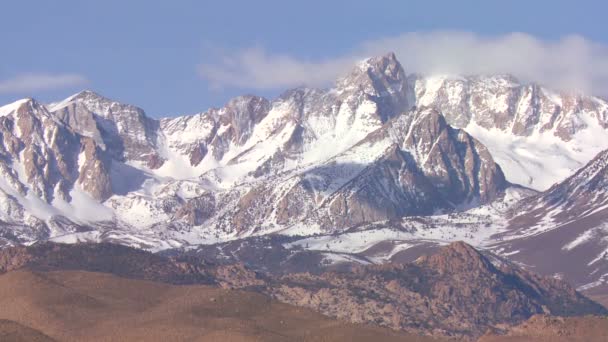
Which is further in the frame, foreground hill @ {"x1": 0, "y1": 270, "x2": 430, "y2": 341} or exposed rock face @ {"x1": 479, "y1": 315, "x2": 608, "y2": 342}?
exposed rock face @ {"x1": 479, "y1": 315, "x2": 608, "y2": 342}

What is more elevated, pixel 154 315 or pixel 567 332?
pixel 154 315

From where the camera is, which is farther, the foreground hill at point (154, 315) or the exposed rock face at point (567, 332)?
the exposed rock face at point (567, 332)

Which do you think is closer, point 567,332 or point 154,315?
point 154,315

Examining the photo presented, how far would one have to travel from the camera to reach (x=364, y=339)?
16750cm

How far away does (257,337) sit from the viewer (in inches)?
6314

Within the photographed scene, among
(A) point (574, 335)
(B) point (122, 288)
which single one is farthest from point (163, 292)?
(A) point (574, 335)

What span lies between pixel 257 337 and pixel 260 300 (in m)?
24.8

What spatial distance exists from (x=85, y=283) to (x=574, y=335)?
51657 millimetres

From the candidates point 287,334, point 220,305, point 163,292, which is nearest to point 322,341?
point 287,334

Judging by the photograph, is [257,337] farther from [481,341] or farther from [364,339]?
[481,341]

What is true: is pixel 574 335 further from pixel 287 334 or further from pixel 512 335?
pixel 287 334

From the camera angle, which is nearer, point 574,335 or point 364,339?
point 364,339

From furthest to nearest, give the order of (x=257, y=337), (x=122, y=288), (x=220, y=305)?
(x=122, y=288) → (x=220, y=305) → (x=257, y=337)

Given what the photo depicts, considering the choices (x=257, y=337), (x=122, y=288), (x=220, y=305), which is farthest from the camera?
(x=122, y=288)
